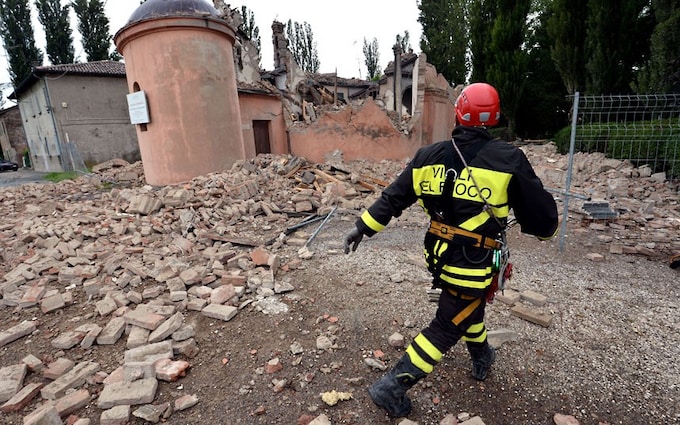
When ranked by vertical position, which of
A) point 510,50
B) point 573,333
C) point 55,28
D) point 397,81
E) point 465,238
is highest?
point 55,28

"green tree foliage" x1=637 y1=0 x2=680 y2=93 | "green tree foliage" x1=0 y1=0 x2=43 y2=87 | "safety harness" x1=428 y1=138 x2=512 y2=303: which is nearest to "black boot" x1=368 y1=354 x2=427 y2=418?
"safety harness" x1=428 y1=138 x2=512 y2=303

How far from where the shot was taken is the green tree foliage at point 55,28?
30000 mm

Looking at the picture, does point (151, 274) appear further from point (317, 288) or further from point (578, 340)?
point (578, 340)

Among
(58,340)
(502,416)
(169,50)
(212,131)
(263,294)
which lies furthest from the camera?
(212,131)

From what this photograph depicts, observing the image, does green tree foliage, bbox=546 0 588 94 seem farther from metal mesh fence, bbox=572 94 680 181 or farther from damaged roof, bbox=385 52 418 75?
damaged roof, bbox=385 52 418 75

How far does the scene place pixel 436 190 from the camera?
2.23 metres

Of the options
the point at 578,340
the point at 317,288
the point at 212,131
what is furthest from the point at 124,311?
the point at 212,131

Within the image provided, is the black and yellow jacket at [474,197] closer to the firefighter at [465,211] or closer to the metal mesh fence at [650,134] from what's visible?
the firefighter at [465,211]

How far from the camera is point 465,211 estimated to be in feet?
7.05

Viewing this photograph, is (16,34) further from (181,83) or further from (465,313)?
(465,313)

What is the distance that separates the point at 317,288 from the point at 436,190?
8.56 ft

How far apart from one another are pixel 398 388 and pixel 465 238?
112cm

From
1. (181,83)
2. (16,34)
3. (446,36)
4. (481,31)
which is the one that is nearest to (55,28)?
(16,34)

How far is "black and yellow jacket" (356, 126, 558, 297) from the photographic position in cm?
208
